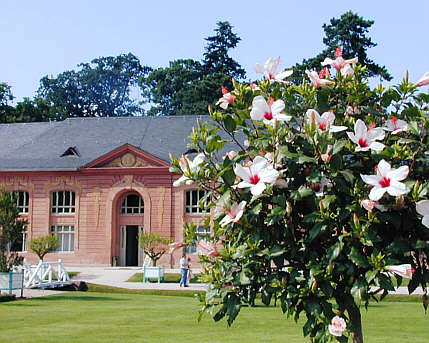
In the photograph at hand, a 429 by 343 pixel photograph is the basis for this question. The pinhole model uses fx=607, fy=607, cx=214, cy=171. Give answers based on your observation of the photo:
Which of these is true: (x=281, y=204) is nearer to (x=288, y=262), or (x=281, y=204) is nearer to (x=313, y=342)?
(x=288, y=262)

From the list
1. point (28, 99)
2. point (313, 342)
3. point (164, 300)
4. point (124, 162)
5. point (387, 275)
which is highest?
point (28, 99)

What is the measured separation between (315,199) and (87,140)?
40332 mm

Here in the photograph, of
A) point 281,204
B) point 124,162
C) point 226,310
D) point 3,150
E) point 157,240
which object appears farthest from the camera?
point 3,150

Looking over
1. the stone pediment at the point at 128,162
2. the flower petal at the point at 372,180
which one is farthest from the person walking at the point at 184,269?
the flower petal at the point at 372,180

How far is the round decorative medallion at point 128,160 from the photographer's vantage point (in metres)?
39.5

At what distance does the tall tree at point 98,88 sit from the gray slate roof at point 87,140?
26663 millimetres

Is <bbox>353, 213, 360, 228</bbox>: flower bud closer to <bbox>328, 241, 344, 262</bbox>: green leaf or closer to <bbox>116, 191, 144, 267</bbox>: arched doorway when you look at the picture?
<bbox>328, 241, 344, 262</bbox>: green leaf

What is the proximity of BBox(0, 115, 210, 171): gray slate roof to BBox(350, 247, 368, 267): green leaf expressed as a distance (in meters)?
35.8

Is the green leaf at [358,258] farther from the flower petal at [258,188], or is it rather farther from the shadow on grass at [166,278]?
the shadow on grass at [166,278]

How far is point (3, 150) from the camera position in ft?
146

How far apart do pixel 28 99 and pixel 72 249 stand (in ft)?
96.2

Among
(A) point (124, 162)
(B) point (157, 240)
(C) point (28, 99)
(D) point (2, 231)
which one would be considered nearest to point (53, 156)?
(A) point (124, 162)

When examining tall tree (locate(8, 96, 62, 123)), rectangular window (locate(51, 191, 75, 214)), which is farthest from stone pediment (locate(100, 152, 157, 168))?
tall tree (locate(8, 96, 62, 123))

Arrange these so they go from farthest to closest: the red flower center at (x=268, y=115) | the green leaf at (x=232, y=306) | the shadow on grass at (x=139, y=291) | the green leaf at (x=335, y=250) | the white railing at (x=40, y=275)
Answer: the white railing at (x=40, y=275) → the shadow on grass at (x=139, y=291) → the green leaf at (x=232, y=306) → the red flower center at (x=268, y=115) → the green leaf at (x=335, y=250)
